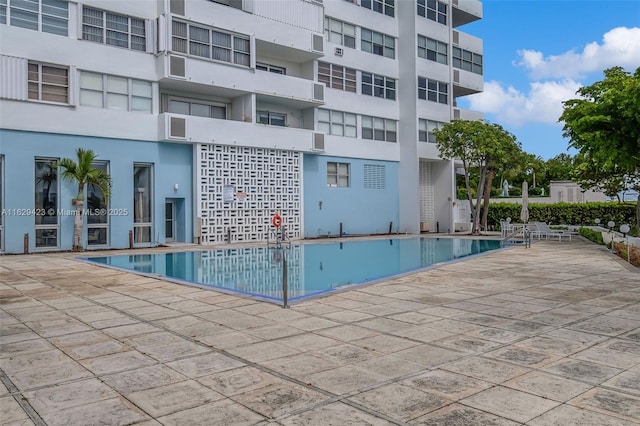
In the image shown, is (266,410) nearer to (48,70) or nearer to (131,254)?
(131,254)

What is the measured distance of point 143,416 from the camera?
394 cm

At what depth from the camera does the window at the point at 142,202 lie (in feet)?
68.6

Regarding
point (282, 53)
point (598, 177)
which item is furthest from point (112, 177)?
point (598, 177)

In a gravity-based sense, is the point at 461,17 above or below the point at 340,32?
above

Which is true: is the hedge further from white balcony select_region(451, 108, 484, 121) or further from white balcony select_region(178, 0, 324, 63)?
white balcony select_region(178, 0, 324, 63)

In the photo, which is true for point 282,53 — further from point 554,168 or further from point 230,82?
point 554,168

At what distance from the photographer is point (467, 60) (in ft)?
115

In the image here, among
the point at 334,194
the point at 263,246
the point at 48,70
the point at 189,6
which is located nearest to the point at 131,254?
the point at 263,246

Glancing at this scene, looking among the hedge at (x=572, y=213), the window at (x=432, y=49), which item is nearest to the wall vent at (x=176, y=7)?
the window at (x=432, y=49)

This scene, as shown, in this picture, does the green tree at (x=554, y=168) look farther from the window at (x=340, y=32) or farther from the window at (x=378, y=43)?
the window at (x=340, y=32)

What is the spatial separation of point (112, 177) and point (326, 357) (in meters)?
16.9

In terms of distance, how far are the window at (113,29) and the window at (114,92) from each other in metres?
1.39

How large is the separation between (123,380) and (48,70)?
1717 centimetres

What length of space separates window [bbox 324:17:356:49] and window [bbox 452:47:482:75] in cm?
820
